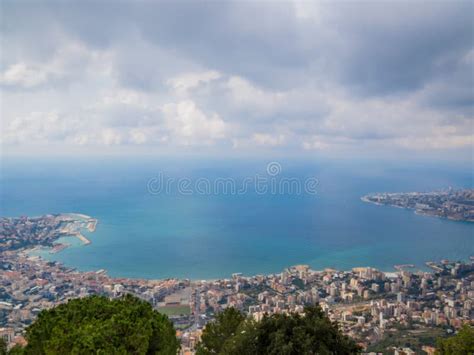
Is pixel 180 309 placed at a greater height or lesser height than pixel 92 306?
lesser

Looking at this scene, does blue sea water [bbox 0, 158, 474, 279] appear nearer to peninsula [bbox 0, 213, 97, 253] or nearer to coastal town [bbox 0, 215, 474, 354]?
peninsula [bbox 0, 213, 97, 253]

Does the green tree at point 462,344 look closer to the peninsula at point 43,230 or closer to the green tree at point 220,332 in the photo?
the green tree at point 220,332

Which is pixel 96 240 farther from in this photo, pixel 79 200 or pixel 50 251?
pixel 79 200

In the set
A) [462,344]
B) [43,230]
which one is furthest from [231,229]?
[462,344]

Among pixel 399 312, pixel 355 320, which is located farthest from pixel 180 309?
pixel 399 312

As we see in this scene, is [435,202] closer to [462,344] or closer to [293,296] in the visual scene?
[293,296]

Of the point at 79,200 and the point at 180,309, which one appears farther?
the point at 79,200
